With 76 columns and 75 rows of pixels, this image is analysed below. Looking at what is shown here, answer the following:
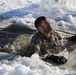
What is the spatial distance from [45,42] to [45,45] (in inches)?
3.3

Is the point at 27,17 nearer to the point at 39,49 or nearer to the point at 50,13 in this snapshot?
the point at 50,13

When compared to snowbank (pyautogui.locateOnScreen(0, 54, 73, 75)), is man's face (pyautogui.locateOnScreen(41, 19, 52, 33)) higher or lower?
higher

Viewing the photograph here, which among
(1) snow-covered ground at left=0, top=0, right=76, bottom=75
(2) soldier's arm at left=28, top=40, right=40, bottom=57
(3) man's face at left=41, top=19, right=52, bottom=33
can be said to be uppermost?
(3) man's face at left=41, top=19, right=52, bottom=33

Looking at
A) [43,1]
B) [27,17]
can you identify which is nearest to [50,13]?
[27,17]

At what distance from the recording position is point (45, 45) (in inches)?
276

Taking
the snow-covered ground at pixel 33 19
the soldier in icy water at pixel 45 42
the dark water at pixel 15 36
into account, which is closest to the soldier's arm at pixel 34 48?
the soldier in icy water at pixel 45 42

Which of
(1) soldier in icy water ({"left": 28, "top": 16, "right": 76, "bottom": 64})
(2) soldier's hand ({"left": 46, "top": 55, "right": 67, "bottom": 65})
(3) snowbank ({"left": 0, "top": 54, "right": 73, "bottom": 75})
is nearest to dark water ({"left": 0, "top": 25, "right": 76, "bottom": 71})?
(2) soldier's hand ({"left": 46, "top": 55, "right": 67, "bottom": 65})

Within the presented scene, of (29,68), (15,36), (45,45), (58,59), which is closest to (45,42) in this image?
(45,45)

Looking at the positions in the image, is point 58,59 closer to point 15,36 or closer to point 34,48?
point 34,48

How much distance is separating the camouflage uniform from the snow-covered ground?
17.2 inches

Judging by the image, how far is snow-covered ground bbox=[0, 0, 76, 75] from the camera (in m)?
5.53

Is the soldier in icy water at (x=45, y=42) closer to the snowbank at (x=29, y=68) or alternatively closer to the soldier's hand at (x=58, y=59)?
the soldier's hand at (x=58, y=59)

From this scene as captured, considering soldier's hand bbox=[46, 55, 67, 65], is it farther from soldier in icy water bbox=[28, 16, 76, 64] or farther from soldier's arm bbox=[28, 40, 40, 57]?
soldier's arm bbox=[28, 40, 40, 57]

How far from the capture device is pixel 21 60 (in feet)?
20.6
